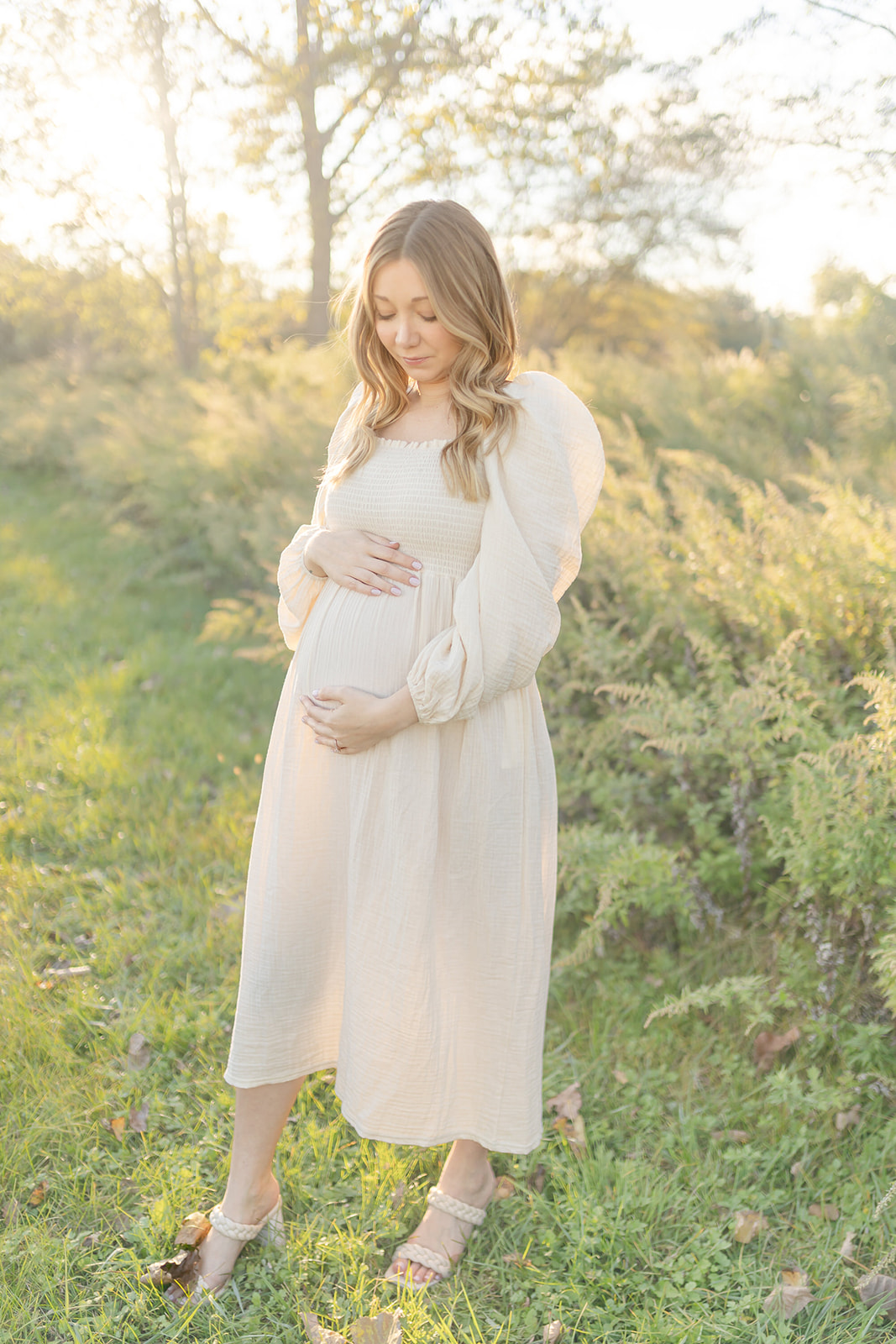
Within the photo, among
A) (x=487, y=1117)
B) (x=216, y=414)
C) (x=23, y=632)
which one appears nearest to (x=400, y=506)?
(x=487, y=1117)

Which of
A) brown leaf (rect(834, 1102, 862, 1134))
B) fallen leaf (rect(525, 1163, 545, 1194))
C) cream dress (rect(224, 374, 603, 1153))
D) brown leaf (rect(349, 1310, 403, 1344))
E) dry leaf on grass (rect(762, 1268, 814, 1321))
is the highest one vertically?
cream dress (rect(224, 374, 603, 1153))

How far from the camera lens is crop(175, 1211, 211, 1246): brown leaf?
2.03 metres

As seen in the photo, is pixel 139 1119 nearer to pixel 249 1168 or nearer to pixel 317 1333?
pixel 249 1168

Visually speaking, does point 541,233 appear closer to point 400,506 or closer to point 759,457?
point 759,457

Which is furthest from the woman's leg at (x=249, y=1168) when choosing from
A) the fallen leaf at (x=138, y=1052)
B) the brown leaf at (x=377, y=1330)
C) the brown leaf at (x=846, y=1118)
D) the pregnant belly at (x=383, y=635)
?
the brown leaf at (x=846, y=1118)

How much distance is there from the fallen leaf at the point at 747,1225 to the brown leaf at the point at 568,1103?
492mm

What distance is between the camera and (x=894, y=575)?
9.07 ft

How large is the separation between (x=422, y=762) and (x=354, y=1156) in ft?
3.78

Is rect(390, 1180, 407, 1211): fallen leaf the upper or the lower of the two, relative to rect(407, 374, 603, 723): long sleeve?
lower

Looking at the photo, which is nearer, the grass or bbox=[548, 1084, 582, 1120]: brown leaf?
the grass

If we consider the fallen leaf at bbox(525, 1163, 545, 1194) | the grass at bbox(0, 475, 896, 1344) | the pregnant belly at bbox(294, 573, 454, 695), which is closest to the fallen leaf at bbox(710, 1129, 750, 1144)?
the grass at bbox(0, 475, 896, 1344)

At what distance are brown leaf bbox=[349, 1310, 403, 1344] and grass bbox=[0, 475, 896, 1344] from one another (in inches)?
1.9

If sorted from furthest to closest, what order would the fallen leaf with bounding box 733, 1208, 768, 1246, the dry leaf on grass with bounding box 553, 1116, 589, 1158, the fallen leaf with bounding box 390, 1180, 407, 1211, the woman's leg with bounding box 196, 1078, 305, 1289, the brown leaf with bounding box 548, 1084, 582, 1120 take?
the brown leaf with bounding box 548, 1084, 582, 1120 < the dry leaf on grass with bounding box 553, 1116, 589, 1158 < the fallen leaf with bounding box 390, 1180, 407, 1211 < the fallen leaf with bounding box 733, 1208, 768, 1246 < the woman's leg with bounding box 196, 1078, 305, 1289

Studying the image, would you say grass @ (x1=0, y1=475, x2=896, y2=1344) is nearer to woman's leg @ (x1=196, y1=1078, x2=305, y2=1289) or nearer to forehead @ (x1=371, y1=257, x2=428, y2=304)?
woman's leg @ (x1=196, y1=1078, x2=305, y2=1289)
